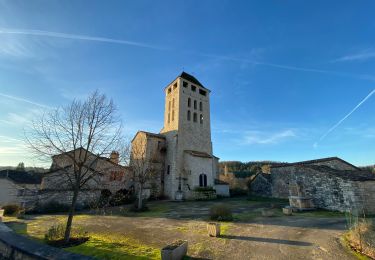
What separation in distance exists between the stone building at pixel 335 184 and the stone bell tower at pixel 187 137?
36.3 ft

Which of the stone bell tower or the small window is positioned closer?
the stone bell tower

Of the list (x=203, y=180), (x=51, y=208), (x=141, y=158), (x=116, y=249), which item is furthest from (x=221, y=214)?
(x=141, y=158)

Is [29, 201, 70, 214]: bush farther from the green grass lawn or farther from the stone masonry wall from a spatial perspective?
the stone masonry wall

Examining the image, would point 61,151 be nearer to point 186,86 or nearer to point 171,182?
point 171,182

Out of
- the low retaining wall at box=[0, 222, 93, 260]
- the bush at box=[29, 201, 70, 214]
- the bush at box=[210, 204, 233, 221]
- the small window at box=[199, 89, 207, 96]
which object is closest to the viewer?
the low retaining wall at box=[0, 222, 93, 260]

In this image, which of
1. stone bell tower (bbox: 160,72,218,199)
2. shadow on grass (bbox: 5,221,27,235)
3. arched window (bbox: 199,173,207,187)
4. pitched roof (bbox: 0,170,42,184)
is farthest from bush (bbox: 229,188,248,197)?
pitched roof (bbox: 0,170,42,184)

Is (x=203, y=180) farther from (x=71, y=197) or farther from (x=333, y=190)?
(x=71, y=197)

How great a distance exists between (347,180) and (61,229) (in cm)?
1802

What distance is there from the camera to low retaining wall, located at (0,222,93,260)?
414cm

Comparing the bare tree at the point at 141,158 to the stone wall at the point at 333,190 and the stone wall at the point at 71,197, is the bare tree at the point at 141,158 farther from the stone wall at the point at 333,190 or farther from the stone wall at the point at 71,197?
the stone wall at the point at 333,190

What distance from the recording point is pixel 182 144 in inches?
1167

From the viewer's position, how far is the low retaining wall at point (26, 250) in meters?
4.14

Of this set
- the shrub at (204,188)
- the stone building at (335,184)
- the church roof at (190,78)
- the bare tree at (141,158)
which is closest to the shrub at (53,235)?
the stone building at (335,184)

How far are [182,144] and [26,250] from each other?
25.3m
